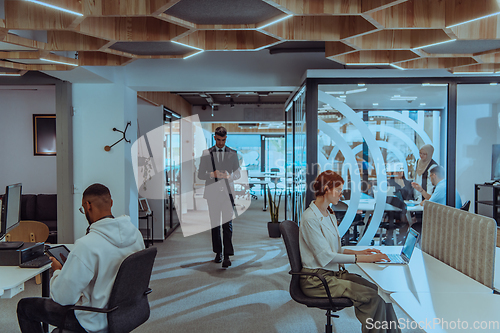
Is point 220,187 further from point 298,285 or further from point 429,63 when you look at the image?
point 429,63

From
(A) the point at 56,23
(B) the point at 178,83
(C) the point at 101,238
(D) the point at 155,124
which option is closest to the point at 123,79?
(B) the point at 178,83

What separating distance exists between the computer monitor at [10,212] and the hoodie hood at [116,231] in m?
0.91

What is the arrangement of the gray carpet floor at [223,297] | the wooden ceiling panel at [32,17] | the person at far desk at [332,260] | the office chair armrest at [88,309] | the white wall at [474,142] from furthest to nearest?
the white wall at [474,142] → the gray carpet floor at [223,297] → the person at far desk at [332,260] → the wooden ceiling panel at [32,17] → the office chair armrest at [88,309]

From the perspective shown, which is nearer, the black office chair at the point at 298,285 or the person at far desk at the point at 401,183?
the black office chair at the point at 298,285

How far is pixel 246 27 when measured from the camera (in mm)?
2354

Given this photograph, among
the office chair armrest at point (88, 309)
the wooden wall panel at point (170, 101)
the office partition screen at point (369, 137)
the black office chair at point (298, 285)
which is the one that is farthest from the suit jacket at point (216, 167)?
the office chair armrest at point (88, 309)

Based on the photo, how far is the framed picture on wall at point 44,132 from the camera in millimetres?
6207

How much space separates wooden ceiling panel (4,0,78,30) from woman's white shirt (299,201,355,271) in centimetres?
204

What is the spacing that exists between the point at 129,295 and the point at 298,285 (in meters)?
1.16

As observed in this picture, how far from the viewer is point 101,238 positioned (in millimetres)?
2051

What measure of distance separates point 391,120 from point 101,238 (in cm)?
367

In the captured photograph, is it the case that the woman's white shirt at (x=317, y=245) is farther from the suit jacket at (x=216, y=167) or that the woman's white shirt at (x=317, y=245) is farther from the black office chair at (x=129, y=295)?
the suit jacket at (x=216, y=167)

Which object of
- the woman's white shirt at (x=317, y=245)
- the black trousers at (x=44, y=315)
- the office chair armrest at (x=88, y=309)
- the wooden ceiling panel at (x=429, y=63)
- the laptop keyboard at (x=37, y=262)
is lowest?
the black trousers at (x=44, y=315)

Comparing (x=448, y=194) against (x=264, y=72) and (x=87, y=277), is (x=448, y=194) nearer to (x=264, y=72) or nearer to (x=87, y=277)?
(x=264, y=72)
